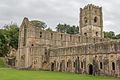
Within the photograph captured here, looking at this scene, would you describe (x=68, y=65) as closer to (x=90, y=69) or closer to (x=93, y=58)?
(x=90, y=69)

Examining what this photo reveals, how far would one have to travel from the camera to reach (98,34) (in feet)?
252

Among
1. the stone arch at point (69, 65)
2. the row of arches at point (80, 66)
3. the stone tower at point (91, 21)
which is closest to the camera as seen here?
the row of arches at point (80, 66)

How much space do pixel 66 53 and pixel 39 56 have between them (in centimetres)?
921

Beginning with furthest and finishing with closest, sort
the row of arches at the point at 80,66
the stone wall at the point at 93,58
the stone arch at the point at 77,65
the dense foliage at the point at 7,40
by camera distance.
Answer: the dense foliage at the point at 7,40 → the stone arch at the point at 77,65 → the row of arches at the point at 80,66 → the stone wall at the point at 93,58

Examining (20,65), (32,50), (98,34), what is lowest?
(20,65)

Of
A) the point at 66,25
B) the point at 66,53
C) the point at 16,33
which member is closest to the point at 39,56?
the point at 66,53

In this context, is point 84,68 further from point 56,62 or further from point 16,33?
point 16,33

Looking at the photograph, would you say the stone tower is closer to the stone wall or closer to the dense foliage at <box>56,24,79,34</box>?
the stone wall

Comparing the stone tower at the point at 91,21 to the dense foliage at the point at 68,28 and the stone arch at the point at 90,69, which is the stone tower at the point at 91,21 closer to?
the stone arch at the point at 90,69

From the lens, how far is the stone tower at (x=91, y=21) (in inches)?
2938

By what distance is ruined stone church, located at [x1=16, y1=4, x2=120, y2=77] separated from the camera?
3662 cm

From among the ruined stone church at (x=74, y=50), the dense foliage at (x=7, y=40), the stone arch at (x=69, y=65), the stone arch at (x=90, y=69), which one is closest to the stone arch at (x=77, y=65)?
the ruined stone church at (x=74, y=50)

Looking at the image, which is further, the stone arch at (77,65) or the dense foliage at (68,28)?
the dense foliage at (68,28)

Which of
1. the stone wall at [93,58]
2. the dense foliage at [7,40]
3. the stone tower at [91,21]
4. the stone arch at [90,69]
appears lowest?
the stone arch at [90,69]
